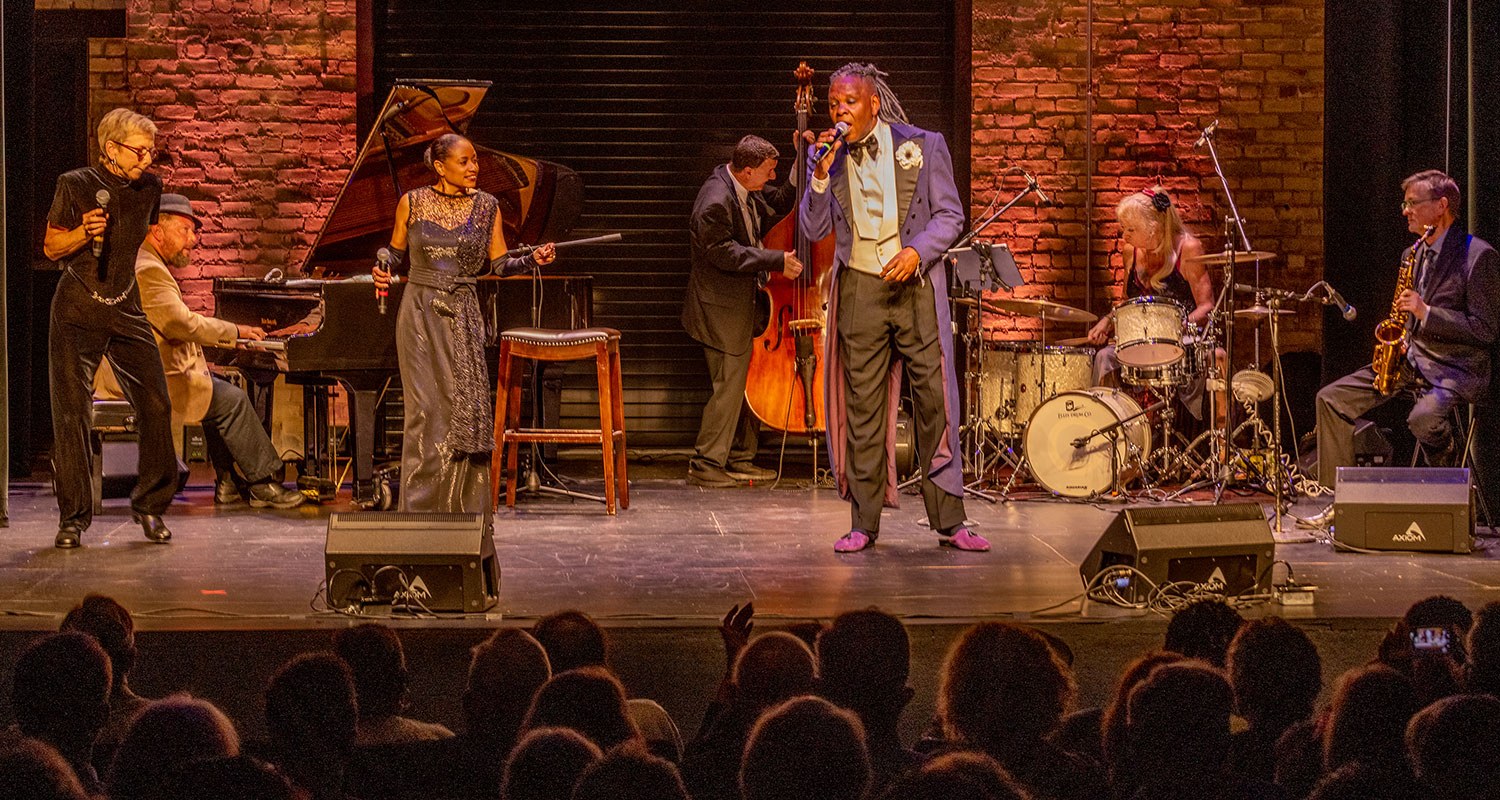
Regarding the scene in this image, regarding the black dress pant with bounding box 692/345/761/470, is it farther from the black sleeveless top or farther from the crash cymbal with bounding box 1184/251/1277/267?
the crash cymbal with bounding box 1184/251/1277/267

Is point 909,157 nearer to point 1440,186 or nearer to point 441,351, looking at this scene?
point 441,351

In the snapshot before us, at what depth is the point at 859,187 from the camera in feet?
18.2

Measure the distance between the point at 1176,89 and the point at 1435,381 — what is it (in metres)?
3.16

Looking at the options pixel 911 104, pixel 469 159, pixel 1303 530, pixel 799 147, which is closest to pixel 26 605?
pixel 469 159

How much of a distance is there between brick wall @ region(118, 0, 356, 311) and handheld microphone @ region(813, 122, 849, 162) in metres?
4.43

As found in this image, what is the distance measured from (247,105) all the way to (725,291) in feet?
10.7

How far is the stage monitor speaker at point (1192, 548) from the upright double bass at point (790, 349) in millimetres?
3616

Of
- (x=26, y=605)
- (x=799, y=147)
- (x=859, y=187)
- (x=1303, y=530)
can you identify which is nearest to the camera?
(x=26, y=605)

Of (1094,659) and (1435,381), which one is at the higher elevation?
(1435,381)

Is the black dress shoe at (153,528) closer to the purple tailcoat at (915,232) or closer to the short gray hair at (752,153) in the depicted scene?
the purple tailcoat at (915,232)

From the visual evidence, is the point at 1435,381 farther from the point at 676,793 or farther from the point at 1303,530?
the point at 676,793

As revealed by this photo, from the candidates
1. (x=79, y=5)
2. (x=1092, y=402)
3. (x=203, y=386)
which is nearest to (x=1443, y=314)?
(x=1092, y=402)

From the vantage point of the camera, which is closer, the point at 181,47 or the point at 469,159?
the point at 469,159

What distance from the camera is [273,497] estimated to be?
7.12m
